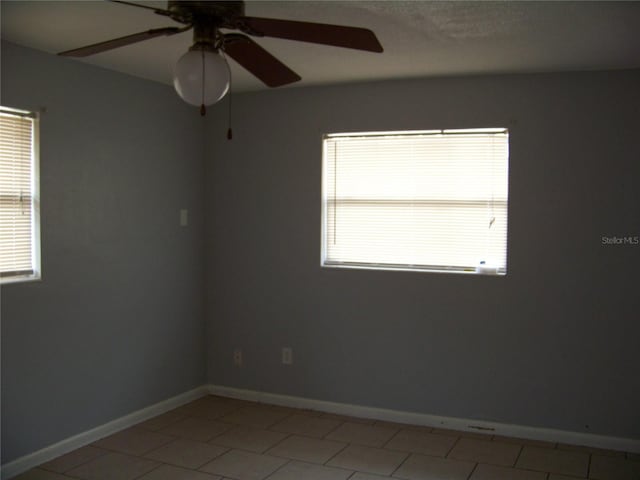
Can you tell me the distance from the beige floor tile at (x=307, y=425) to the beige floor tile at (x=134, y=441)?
726 millimetres

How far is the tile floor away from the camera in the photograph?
343cm

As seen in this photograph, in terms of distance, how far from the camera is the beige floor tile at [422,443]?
12.4 feet

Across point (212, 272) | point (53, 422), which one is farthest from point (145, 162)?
point (53, 422)

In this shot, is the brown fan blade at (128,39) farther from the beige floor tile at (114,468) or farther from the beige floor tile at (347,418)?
the beige floor tile at (347,418)

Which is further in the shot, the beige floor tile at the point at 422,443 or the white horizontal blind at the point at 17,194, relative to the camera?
the beige floor tile at the point at 422,443

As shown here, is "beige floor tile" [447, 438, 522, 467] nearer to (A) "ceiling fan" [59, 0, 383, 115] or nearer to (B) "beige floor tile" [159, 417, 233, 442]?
(B) "beige floor tile" [159, 417, 233, 442]

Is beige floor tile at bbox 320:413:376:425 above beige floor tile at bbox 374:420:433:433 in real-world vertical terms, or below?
above

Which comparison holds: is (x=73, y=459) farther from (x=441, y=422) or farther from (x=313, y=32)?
(x=313, y=32)

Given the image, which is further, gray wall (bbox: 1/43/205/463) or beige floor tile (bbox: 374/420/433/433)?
beige floor tile (bbox: 374/420/433/433)

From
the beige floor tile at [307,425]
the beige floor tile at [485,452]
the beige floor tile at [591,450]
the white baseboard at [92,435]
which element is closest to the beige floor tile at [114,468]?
the white baseboard at [92,435]

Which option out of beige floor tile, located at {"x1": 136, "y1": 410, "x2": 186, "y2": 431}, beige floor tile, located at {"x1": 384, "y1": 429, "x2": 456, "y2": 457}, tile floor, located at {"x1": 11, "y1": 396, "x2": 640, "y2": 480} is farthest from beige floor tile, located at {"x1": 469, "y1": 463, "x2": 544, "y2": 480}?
beige floor tile, located at {"x1": 136, "y1": 410, "x2": 186, "y2": 431}

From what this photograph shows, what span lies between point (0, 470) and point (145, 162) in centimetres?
202

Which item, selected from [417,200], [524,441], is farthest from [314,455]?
[417,200]

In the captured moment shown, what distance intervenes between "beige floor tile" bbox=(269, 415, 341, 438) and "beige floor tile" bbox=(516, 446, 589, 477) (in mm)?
1212
